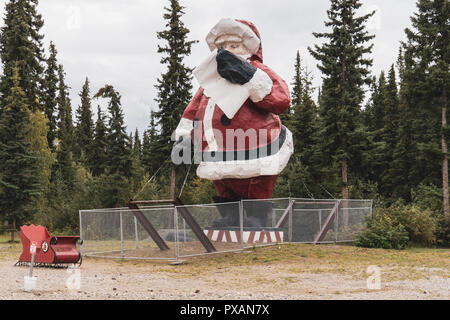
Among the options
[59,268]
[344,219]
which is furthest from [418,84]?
[59,268]

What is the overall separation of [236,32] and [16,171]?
11.3m

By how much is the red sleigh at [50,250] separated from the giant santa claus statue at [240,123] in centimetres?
378

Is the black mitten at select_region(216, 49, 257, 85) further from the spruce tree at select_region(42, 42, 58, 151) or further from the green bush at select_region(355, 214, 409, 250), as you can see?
the spruce tree at select_region(42, 42, 58, 151)

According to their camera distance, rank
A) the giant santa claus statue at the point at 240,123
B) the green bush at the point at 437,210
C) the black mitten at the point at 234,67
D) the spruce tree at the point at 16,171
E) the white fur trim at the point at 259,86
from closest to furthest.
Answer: the black mitten at the point at 234,67 < the white fur trim at the point at 259,86 < the giant santa claus statue at the point at 240,123 < the green bush at the point at 437,210 < the spruce tree at the point at 16,171

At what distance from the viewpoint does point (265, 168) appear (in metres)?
12.9

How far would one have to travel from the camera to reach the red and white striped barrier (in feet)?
42.2

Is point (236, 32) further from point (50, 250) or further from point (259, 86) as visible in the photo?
point (50, 250)

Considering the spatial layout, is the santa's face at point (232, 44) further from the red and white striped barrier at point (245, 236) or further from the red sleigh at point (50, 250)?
the red sleigh at point (50, 250)

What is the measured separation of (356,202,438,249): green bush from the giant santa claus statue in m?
3.79

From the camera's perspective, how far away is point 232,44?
44.4 feet

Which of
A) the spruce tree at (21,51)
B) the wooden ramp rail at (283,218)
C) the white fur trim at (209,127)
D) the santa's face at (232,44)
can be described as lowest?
the wooden ramp rail at (283,218)

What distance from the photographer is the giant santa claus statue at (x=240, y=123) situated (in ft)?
41.9

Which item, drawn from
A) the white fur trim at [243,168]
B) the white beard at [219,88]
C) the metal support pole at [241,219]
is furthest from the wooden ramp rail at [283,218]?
the white beard at [219,88]

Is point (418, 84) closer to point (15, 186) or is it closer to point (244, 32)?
point (244, 32)
